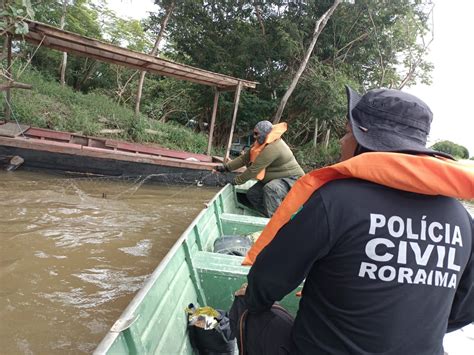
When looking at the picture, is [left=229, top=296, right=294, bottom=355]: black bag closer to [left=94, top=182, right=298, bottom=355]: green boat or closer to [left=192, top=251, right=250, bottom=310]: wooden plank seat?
[left=94, top=182, right=298, bottom=355]: green boat

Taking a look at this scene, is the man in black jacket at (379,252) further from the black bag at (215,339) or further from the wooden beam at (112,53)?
the wooden beam at (112,53)

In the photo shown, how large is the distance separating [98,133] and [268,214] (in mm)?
7005

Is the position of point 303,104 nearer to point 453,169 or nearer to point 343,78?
point 343,78

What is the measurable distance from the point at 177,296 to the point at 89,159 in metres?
5.69

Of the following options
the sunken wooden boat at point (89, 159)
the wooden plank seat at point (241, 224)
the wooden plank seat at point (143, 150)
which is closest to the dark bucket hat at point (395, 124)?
the wooden plank seat at point (241, 224)

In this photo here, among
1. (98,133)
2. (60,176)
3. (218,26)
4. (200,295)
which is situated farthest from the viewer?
(218,26)

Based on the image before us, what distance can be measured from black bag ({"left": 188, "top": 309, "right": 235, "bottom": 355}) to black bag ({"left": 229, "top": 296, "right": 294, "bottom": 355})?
1.39 ft

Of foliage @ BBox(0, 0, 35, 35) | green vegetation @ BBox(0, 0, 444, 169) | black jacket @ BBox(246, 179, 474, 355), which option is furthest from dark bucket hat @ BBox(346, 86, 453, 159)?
Result: green vegetation @ BBox(0, 0, 444, 169)

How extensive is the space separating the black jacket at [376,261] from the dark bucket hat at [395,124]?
0.52 feet

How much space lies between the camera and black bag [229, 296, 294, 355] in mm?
1529

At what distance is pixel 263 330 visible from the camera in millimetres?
1632

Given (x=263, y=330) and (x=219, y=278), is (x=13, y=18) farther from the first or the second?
(x=263, y=330)

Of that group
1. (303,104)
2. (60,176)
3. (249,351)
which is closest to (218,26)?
(303,104)

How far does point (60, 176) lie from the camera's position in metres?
7.25
